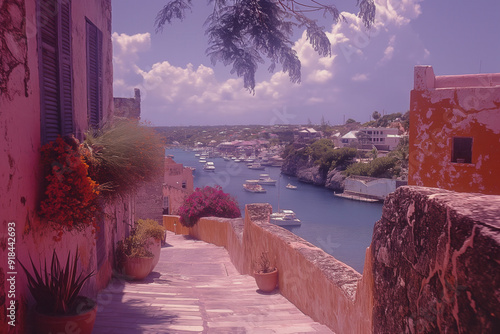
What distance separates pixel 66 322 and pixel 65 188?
3.64ft

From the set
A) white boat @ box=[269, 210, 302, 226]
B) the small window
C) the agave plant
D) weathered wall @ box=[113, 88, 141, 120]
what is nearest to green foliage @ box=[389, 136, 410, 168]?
white boat @ box=[269, 210, 302, 226]

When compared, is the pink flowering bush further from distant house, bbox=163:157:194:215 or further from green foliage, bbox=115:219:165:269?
green foliage, bbox=115:219:165:269

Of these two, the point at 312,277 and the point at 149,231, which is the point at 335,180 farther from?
the point at 312,277

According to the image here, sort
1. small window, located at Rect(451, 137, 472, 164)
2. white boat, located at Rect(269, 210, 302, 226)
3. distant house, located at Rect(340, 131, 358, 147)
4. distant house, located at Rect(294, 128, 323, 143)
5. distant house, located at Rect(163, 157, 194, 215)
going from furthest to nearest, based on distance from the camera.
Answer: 1. distant house, located at Rect(294, 128, 323, 143)
2. distant house, located at Rect(340, 131, 358, 147)
3. white boat, located at Rect(269, 210, 302, 226)
4. distant house, located at Rect(163, 157, 194, 215)
5. small window, located at Rect(451, 137, 472, 164)

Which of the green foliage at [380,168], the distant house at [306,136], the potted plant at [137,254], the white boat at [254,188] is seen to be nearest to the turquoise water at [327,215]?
the white boat at [254,188]

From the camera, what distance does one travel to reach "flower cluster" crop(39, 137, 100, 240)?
3.51 meters

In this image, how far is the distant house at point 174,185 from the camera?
2578 centimetres

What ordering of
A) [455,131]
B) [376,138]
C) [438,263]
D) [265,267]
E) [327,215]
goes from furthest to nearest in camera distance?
[376,138], [327,215], [455,131], [265,267], [438,263]

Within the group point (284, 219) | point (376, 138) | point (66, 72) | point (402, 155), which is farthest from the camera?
point (376, 138)

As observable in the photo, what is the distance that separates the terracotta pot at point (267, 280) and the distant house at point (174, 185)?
705 inches

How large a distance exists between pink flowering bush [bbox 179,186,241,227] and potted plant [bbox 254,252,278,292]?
38.7 ft

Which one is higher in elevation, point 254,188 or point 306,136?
point 306,136

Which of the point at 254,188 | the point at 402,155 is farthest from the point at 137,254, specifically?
the point at 254,188

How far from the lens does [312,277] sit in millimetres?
4906
